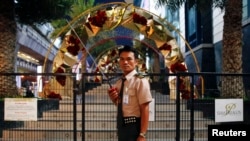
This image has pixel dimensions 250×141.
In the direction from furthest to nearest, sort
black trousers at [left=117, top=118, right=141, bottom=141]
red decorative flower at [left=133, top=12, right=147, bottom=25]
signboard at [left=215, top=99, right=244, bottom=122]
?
red decorative flower at [left=133, top=12, right=147, bottom=25]
signboard at [left=215, top=99, right=244, bottom=122]
black trousers at [left=117, top=118, right=141, bottom=141]

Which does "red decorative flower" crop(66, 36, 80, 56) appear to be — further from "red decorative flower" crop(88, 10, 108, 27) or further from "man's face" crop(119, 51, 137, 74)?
"man's face" crop(119, 51, 137, 74)

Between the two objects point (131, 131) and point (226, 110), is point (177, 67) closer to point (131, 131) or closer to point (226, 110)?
point (226, 110)

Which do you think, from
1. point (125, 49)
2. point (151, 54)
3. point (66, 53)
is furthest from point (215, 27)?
point (125, 49)

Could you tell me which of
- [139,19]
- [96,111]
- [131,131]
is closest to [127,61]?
[131,131]

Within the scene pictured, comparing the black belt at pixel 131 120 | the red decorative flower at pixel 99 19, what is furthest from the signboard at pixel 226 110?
the red decorative flower at pixel 99 19

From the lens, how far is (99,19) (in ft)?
45.5

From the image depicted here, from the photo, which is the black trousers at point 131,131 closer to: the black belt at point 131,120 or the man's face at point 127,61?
the black belt at point 131,120

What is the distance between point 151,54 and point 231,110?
113ft

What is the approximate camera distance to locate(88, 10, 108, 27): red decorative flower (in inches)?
546

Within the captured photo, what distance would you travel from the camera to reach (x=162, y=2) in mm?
14859

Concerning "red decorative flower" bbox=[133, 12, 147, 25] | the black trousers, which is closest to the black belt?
the black trousers

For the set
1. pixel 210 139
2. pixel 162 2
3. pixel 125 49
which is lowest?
pixel 210 139

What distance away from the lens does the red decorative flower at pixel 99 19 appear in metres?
13.9

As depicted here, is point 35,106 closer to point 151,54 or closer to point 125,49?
point 125,49
